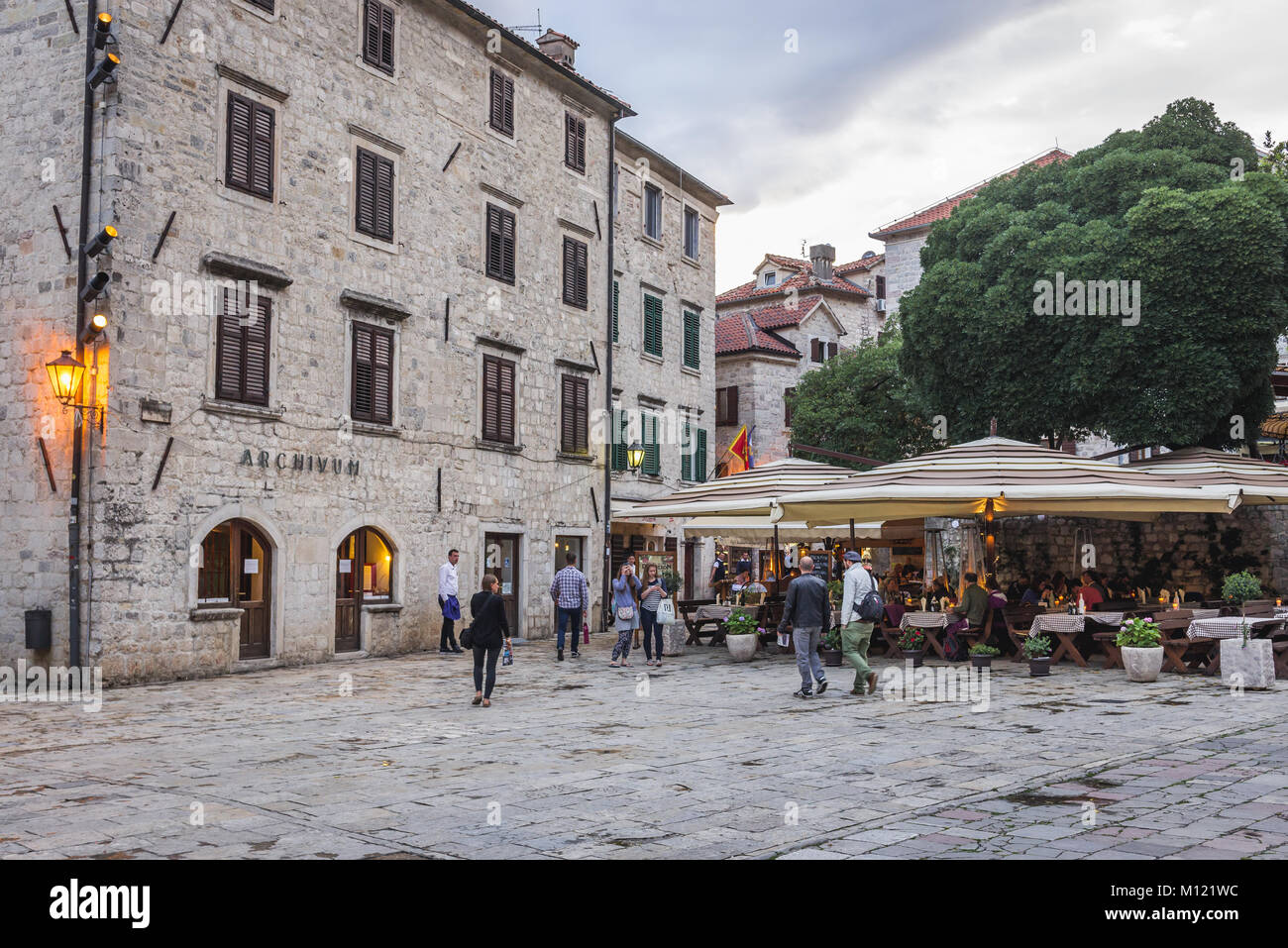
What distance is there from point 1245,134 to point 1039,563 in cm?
989

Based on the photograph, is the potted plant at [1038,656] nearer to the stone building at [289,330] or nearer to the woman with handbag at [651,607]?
the woman with handbag at [651,607]

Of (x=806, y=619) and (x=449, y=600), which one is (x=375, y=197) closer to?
(x=449, y=600)

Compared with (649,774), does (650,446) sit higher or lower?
higher

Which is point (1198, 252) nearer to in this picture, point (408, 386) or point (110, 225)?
point (408, 386)

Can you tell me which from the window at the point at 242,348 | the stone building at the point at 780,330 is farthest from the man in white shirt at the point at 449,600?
the stone building at the point at 780,330

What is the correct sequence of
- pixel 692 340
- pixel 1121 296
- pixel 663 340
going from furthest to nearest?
pixel 692 340 < pixel 663 340 < pixel 1121 296

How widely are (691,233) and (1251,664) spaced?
2006cm

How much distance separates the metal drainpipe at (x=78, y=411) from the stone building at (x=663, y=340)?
13.2 m

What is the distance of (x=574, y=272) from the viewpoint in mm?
25094

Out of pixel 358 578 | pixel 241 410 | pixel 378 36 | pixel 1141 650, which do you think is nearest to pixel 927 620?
pixel 1141 650

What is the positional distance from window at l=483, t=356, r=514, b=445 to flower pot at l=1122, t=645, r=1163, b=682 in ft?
39.7

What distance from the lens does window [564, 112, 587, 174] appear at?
2509 centimetres
